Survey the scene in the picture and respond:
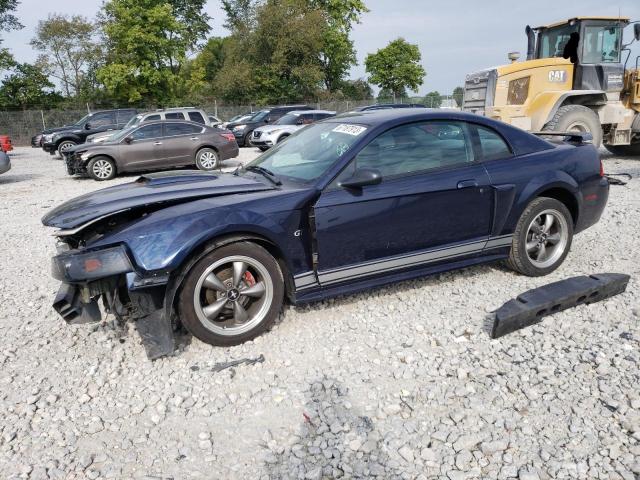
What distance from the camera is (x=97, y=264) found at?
297 centimetres

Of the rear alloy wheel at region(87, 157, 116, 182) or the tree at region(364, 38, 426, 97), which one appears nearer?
the rear alloy wheel at region(87, 157, 116, 182)

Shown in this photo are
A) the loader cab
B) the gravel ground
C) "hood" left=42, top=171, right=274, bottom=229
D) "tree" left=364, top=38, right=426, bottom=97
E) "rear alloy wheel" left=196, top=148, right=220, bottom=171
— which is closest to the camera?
the gravel ground

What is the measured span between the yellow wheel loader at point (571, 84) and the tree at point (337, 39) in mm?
38899

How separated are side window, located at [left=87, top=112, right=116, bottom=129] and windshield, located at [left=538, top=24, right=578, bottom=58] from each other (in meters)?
14.9

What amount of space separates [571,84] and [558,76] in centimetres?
40

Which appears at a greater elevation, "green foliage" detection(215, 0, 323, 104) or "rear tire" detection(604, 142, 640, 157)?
"green foliage" detection(215, 0, 323, 104)

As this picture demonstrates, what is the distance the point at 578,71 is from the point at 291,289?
32.8 feet

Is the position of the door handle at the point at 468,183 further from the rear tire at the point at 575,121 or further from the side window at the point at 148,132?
the side window at the point at 148,132

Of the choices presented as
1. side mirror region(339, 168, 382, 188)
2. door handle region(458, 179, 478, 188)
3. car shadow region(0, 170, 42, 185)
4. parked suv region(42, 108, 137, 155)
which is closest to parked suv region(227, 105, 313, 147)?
parked suv region(42, 108, 137, 155)

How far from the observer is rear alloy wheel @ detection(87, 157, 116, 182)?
12.0 m

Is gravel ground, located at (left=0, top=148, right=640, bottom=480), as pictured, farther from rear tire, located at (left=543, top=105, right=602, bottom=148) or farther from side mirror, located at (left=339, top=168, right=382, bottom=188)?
rear tire, located at (left=543, top=105, right=602, bottom=148)

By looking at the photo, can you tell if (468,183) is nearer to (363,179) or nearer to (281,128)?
(363,179)

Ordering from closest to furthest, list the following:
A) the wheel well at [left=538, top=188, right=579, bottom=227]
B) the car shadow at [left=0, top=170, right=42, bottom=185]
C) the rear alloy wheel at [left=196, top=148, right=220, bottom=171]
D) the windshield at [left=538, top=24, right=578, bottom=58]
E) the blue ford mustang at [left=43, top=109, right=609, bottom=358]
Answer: the blue ford mustang at [left=43, top=109, right=609, bottom=358], the wheel well at [left=538, top=188, right=579, bottom=227], the windshield at [left=538, top=24, right=578, bottom=58], the car shadow at [left=0, top=170, right=42, bottom=185], the rear alloy wheel at [left=196, top=148, right=220, bottom=171]

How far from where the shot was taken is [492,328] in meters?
3.50
